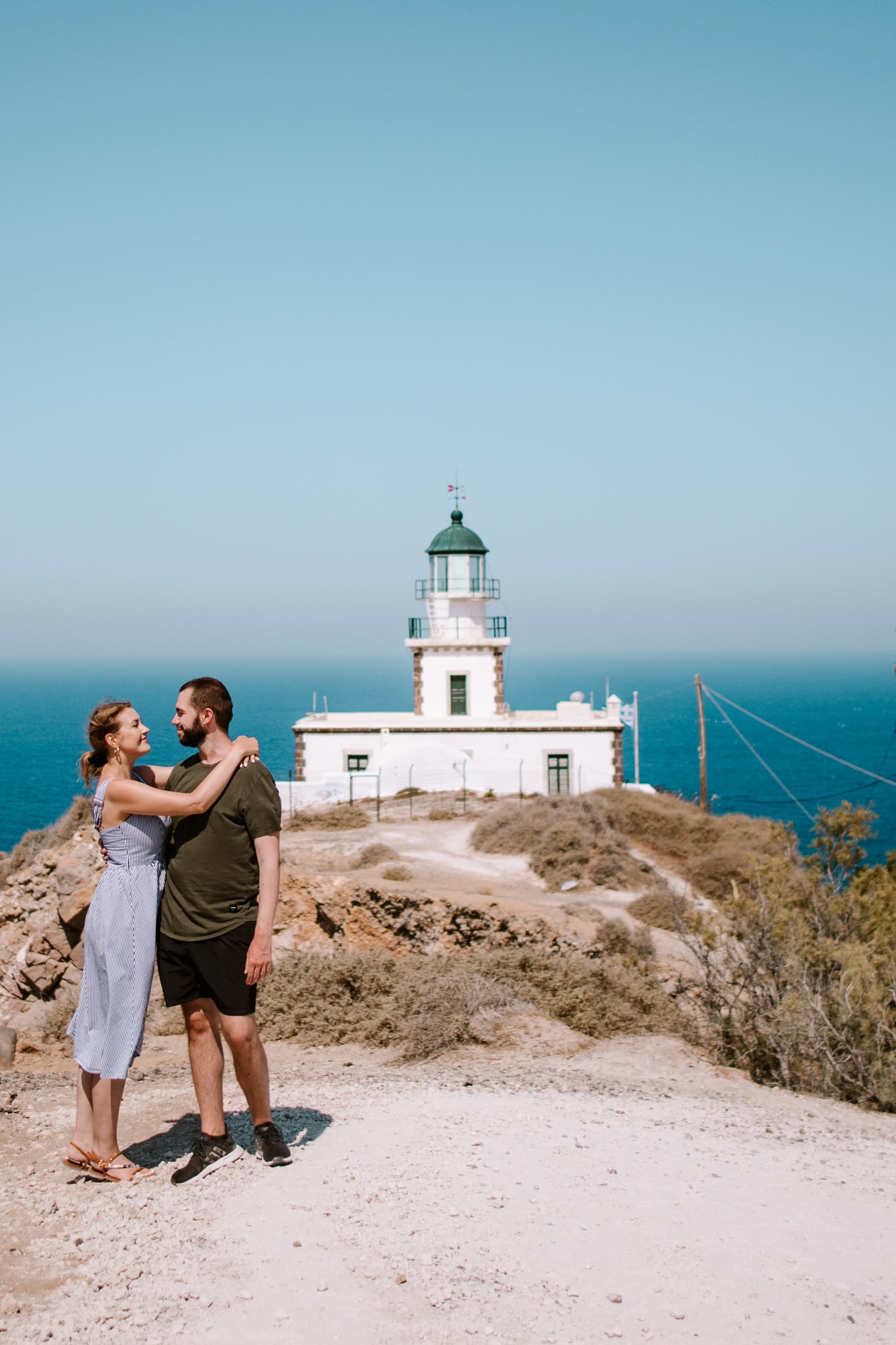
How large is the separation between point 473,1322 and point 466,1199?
0.87 m

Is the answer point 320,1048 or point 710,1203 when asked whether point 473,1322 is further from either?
point 320,1048

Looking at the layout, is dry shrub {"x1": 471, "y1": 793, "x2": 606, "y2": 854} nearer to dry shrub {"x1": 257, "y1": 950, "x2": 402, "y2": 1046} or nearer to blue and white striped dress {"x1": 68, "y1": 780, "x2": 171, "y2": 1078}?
dry shrub {"x1": 257, "y1": 950, "x2": 402, "y2": 1046}

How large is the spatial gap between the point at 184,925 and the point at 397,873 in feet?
30.2

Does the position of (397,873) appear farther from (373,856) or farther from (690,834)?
(690,834)

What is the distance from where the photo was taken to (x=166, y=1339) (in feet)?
9.97

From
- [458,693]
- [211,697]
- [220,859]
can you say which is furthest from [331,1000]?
[458,693]

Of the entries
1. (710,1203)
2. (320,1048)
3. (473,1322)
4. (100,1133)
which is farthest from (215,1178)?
(320,1048)

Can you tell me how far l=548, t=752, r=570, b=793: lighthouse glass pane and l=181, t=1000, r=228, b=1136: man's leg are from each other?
26105mm

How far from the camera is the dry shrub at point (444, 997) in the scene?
282 inches

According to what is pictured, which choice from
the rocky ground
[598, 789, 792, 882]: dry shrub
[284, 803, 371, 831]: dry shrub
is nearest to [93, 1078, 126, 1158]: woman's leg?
the rocky ground

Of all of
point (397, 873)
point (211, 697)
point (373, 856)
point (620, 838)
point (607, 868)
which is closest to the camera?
point (211, 697)

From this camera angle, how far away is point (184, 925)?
4.26 metres

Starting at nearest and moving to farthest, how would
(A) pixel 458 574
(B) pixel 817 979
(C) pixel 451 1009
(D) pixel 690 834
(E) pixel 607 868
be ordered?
(C) pixel 451 1009, (B) pixel 817 979, (E) pixel 607 868, (D) pixel 690 834, (A) pixel 458 574

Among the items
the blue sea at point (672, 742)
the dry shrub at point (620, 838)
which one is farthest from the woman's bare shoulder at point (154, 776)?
the blue sea at point (672, 742)
